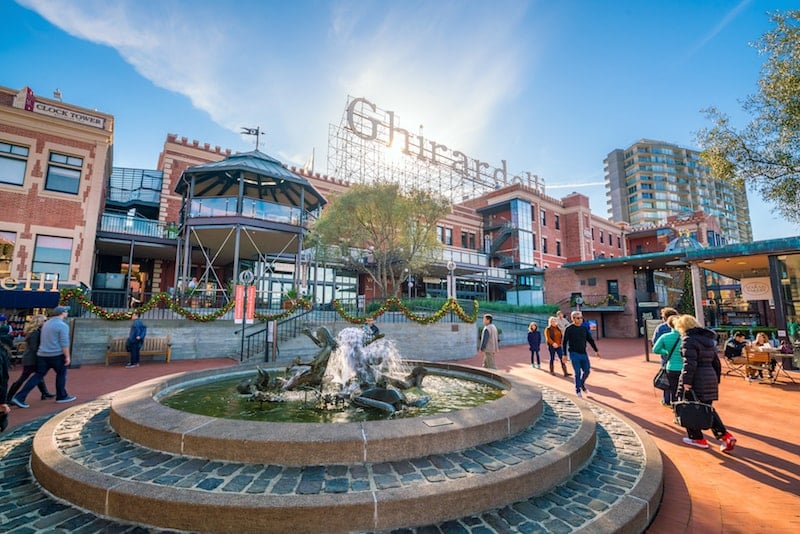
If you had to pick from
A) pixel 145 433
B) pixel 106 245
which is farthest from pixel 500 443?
pixel 106 245

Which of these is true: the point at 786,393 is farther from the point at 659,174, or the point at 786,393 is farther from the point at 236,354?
the point at 659,174

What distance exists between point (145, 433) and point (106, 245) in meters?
19.7

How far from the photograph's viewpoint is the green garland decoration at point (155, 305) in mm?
11039

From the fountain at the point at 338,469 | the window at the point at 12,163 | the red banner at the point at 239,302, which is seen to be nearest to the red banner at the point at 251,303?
the red banner at the point at 239,302

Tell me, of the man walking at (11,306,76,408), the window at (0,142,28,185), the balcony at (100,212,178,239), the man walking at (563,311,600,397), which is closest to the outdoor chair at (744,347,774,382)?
the man walking at (563,311,600,397)

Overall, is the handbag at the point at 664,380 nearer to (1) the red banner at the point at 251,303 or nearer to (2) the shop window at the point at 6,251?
(1) the red banner at the point at 251,303

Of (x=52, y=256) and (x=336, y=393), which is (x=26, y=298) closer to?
(x=52, y=256)

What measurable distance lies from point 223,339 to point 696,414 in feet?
44.4

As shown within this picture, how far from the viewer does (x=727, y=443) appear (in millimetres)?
4406

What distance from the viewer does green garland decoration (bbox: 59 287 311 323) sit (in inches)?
435

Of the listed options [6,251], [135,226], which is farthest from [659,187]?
[6,251]

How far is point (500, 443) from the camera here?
3.94m

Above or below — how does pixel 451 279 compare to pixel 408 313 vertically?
above

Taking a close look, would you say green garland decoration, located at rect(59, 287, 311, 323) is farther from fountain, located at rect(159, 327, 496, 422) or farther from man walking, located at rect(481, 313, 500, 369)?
man walking, located at rect(481, 313, 500, 369)
